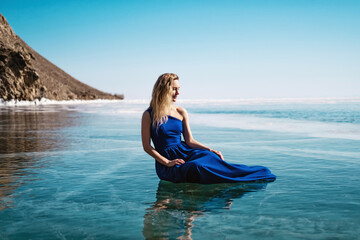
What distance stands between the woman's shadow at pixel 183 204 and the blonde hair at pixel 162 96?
980 millimetres

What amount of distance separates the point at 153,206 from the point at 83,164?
323cm

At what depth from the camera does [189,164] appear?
4.78 metres

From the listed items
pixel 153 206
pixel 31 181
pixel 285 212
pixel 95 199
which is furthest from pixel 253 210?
pixel 31 181

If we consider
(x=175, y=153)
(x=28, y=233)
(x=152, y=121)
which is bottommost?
(x=28, y=233)

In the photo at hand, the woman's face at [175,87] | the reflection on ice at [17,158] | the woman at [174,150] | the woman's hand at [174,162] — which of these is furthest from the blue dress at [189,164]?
the reflection on ice at [17,158]

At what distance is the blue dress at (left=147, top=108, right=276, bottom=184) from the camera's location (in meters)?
4.83

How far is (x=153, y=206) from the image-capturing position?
13.2ft

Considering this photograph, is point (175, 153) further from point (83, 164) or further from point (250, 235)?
point (83, 164)

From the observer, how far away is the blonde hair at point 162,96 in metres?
4.64

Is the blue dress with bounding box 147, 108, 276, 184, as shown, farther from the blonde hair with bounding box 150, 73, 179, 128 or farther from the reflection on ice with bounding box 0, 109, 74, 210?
the reflection on ice with bounding box 0, 109, 74, 210

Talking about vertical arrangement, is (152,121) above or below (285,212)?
above

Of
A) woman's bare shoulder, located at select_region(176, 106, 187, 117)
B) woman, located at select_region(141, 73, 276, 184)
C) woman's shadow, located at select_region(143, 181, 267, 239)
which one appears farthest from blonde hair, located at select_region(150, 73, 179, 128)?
woman's shadow, located at select_region(143, 181, 267, 239)

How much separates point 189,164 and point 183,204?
0.81m

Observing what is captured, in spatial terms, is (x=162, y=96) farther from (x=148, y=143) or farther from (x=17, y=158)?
(x=17, y=158)
